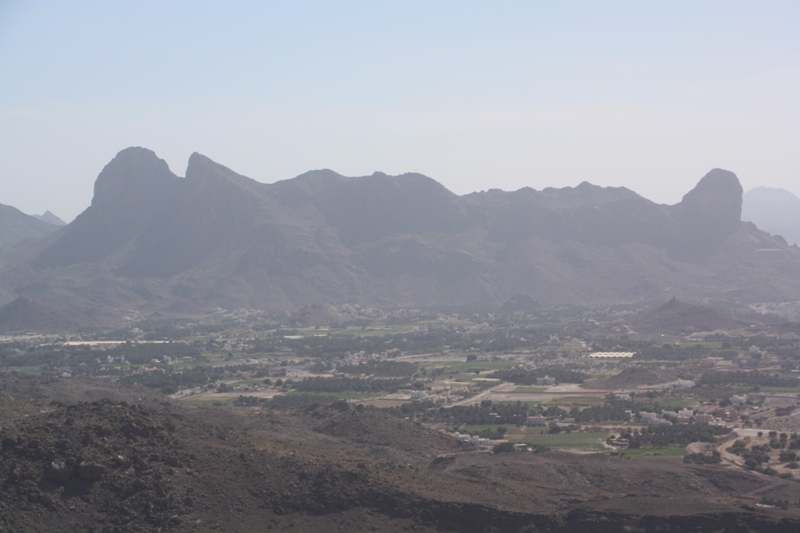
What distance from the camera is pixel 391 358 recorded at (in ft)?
362

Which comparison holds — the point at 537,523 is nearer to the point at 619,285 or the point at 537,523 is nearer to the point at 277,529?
the point at 277,529

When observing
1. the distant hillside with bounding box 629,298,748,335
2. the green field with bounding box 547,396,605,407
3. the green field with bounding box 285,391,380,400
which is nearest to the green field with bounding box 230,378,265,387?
the green field with bounding box 285,391,380,400

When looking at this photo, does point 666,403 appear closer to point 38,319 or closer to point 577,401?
point 577,401

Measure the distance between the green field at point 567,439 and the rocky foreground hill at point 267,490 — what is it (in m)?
10.8

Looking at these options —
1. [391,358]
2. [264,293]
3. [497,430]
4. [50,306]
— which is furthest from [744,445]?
[264,293]

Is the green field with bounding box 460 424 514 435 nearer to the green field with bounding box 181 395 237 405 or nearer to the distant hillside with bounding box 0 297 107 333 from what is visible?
the green field with bounding box 181 395 237 405

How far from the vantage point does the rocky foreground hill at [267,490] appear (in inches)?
1225

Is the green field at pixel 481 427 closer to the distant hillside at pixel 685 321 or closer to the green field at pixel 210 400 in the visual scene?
A: the green field at pixel 210 400

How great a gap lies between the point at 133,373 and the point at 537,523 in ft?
234

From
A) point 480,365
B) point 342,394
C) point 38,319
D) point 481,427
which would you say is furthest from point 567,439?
point 38,319

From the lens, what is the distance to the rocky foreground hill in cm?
3112

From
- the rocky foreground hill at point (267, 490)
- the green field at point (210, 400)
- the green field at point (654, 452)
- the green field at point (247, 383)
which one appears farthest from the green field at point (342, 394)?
the rocky foreground hill at point (267, 490)

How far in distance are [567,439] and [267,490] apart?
2664cm

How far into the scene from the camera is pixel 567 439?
55.9 m
